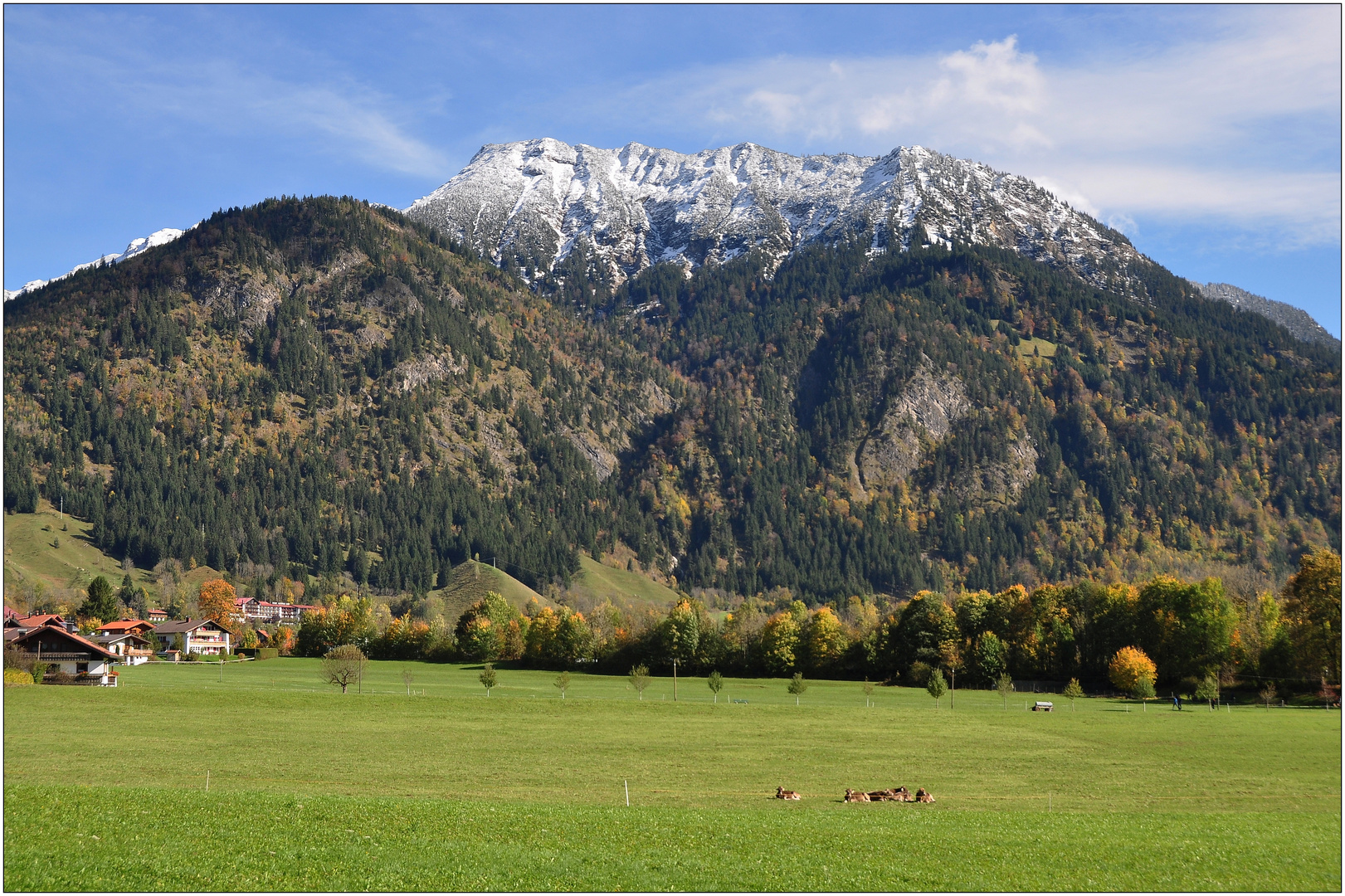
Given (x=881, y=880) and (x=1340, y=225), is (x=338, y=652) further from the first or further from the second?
(x=1340, y=225)

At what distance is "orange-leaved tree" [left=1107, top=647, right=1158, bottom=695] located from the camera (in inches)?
4712

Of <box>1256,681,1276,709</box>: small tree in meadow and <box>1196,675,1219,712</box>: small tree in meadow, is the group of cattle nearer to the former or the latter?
<box>1196,675,1219,712</box>: small tree in meadow

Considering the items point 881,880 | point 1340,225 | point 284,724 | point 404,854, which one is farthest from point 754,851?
point 284,724

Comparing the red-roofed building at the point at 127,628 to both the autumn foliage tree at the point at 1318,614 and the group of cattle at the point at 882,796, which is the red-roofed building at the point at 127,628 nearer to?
the group of cattle at the point at 882,796

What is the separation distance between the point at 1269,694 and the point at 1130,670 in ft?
57.5

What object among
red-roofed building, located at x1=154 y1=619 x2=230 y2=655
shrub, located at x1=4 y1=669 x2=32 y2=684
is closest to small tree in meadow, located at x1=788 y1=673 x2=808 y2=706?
shrub, located at x1=4 y1=669 x2=32 y2=684

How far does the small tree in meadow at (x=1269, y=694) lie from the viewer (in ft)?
343

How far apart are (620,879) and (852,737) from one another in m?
47.9

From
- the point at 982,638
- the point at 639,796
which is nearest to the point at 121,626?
the point at 982,638

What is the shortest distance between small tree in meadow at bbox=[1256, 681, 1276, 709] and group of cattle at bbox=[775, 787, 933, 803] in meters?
74.3

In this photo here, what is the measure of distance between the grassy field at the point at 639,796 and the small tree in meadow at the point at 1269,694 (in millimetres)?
9969

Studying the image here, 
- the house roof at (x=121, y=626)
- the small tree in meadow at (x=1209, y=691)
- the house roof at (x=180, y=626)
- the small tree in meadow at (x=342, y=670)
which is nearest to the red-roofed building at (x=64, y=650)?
the small tree in meadow at (x=342, y=670)

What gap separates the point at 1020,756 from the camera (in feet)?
206

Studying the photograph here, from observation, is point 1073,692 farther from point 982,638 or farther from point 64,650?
point 64,650
